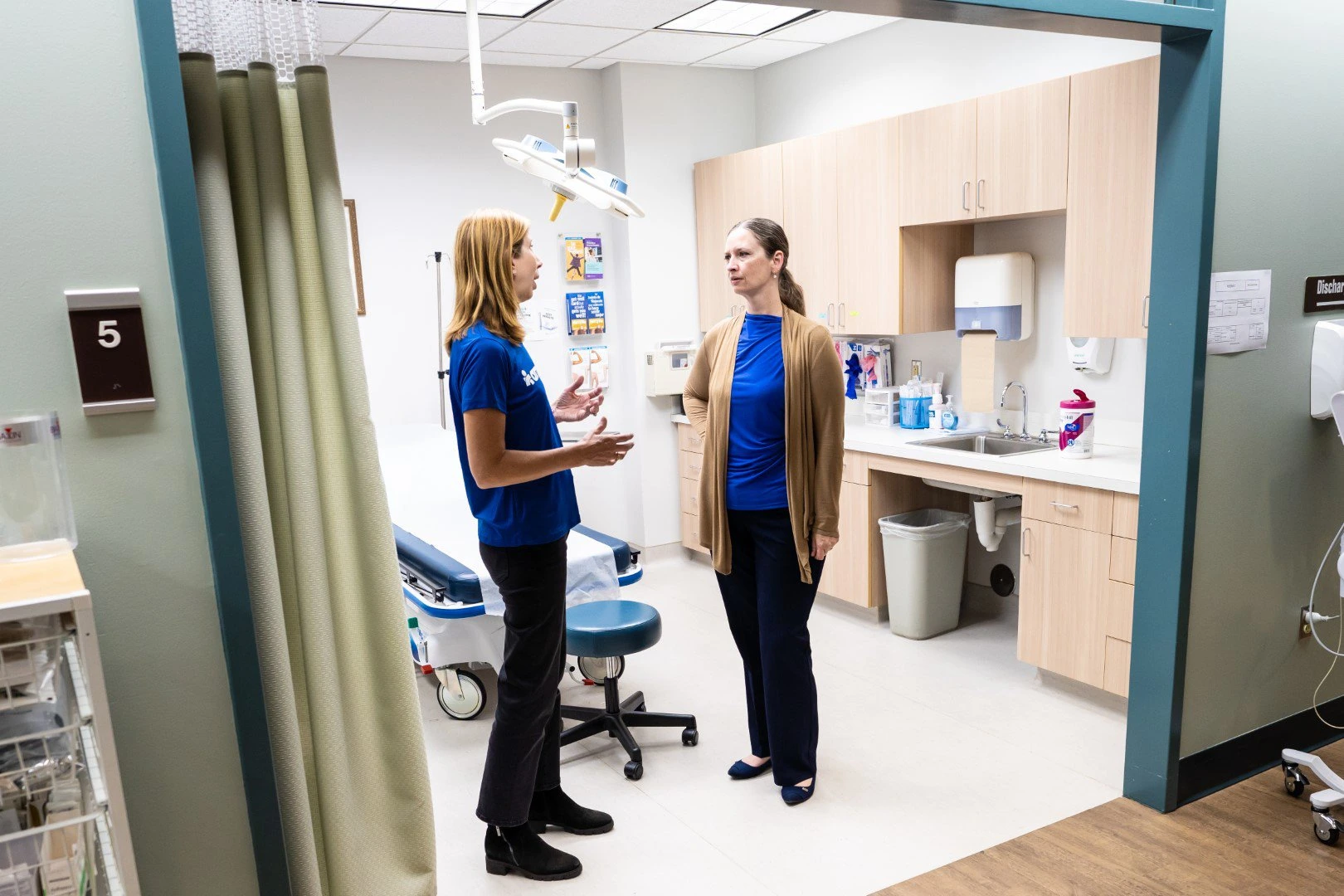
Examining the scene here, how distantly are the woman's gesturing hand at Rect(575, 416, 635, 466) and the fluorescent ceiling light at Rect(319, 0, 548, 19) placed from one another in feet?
7.23

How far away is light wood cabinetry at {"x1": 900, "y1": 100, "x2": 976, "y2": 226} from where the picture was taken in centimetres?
375

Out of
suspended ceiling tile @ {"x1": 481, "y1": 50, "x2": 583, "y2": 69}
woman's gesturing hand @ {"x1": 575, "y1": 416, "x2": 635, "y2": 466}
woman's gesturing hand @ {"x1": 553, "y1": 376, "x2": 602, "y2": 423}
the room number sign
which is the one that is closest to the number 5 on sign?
the room number sign

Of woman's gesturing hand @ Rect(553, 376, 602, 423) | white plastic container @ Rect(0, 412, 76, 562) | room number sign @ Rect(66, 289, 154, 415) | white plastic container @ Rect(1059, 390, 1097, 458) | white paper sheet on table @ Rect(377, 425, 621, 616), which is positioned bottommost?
white paper sheet on table @ Rect(377, 425, 621, 616)

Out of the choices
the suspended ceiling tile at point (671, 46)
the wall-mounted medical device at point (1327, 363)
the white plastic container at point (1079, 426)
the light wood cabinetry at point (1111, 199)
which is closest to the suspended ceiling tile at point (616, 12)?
the suspended ceiling tile at point (671, 46)

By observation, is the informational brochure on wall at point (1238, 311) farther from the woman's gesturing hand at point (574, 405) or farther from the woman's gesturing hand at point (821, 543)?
the woman's gesturing hand at point (574, 405)

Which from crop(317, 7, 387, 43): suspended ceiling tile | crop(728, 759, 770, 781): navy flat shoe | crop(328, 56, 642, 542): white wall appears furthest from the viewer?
crop(328, 56, 642, 542): white wall

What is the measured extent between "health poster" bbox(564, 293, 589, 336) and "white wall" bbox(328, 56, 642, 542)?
0.05 metres

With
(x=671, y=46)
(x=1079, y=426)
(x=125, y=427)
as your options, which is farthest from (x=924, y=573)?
(x=125, y=427)

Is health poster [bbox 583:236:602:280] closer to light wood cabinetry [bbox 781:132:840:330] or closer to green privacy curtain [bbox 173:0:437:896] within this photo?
light wood cabinetry [bbox 781:132:840:330]

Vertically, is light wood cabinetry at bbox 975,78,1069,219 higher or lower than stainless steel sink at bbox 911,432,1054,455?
higher

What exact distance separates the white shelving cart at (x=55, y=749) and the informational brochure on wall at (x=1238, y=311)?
2457 millimetres

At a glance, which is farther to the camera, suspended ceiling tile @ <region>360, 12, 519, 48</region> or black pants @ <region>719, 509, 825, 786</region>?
suspended ceiling tile @ <region>360, 12, 519, 48</region>

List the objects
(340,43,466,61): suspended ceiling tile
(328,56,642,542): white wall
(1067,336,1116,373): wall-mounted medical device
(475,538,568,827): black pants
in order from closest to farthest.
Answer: (475,538,568,827): black pants, (1067,336,1116,373): wall-mounted medical device, (340,43,466,61): suspended ceiling tile, (328,56,642,542): white wall

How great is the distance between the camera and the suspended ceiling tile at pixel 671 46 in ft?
14.5
